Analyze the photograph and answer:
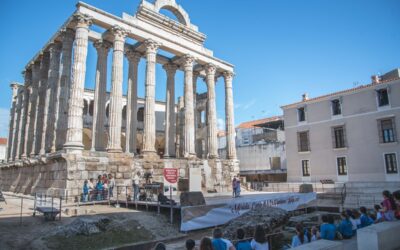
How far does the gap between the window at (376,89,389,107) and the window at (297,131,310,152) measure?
286 inches

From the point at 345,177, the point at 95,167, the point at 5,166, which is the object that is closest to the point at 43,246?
the point at 95,167

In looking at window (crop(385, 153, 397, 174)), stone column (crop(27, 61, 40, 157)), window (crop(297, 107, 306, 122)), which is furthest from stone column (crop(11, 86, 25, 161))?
window (crop(385, 153, 397, 174))

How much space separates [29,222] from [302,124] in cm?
2630

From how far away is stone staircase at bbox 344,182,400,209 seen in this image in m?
18.4

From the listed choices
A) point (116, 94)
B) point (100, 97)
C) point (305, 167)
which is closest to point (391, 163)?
point (305, 167)

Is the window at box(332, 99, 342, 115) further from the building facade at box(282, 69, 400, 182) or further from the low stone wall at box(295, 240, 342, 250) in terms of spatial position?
the low stone wall at box(295, 240, 342, 250)

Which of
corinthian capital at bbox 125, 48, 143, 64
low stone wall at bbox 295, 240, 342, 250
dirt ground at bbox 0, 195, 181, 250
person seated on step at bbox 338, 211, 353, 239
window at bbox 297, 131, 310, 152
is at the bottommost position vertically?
dirt ground at bbox 0, 195, 181, 250

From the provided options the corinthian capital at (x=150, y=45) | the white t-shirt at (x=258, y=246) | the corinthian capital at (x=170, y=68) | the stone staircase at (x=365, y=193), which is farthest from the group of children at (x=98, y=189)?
the stone staircase at (x=365, y=193)

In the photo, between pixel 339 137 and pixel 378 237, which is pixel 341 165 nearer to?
pixel 339 137

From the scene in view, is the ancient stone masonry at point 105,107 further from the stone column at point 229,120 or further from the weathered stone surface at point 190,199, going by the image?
the weathered stone surface at point 190,199

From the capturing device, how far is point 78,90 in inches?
682

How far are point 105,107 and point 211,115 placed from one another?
30.8 feet

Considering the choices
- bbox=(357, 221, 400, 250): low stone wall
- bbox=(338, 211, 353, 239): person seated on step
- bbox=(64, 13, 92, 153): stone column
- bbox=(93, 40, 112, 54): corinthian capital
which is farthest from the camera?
bbox=(93, 40, 112, 54): corinthian capital

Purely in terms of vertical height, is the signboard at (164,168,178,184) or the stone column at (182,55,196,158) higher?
the stone column at (182,55,196,158)
